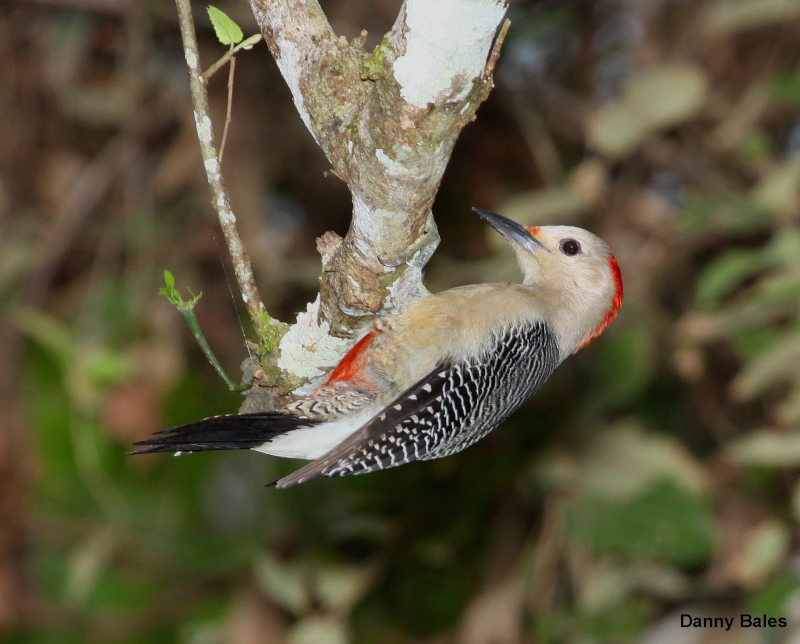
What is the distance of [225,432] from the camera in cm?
265

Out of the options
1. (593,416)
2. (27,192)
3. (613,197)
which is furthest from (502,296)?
(27,192)

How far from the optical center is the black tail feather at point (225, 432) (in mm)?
2543

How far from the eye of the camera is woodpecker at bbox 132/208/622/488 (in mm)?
2852

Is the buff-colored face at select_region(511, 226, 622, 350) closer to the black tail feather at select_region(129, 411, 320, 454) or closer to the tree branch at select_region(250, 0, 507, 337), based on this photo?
the tree branch at select_region(250, 0, 507, 337)

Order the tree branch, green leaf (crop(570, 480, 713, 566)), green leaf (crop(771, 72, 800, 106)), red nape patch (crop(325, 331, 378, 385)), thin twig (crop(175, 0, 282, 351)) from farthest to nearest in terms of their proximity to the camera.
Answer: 1. green leaf (crop(771, 72, 800, 106))
2. green leaf (crop(570, 480, 713, 566))
3. red nape patch (crop(325, 331, 378, 385))
4. thin twig (crop(175, 0, 282, 351))
5. the tree branch

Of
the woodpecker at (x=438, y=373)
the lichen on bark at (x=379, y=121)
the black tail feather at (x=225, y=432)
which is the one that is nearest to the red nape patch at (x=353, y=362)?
the woodpecker at (x=438, y=373)

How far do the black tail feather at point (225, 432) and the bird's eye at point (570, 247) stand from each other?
1.55 m

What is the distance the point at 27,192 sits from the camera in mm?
6336

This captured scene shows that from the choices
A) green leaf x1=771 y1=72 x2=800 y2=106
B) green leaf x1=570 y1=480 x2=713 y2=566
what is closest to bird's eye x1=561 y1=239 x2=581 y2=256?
green leaf x1=570 y1=480 x2=713 y2=566

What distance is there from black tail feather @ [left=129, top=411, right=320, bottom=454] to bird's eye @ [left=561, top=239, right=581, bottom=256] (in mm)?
1552

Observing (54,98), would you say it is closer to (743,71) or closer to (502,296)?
(502,296)

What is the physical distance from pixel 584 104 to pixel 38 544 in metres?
4.74

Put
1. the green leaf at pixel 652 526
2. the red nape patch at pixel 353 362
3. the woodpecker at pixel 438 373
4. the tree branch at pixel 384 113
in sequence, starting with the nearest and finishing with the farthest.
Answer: the tree branch at pixel 384 113, the woodpecker at pixel 438 373, the red nape patch at pixel 353 362, the green leaf at pixel 652 526

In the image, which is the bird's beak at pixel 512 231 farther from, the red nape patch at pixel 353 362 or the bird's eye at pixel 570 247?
the red nape patch at pixel 353 362
